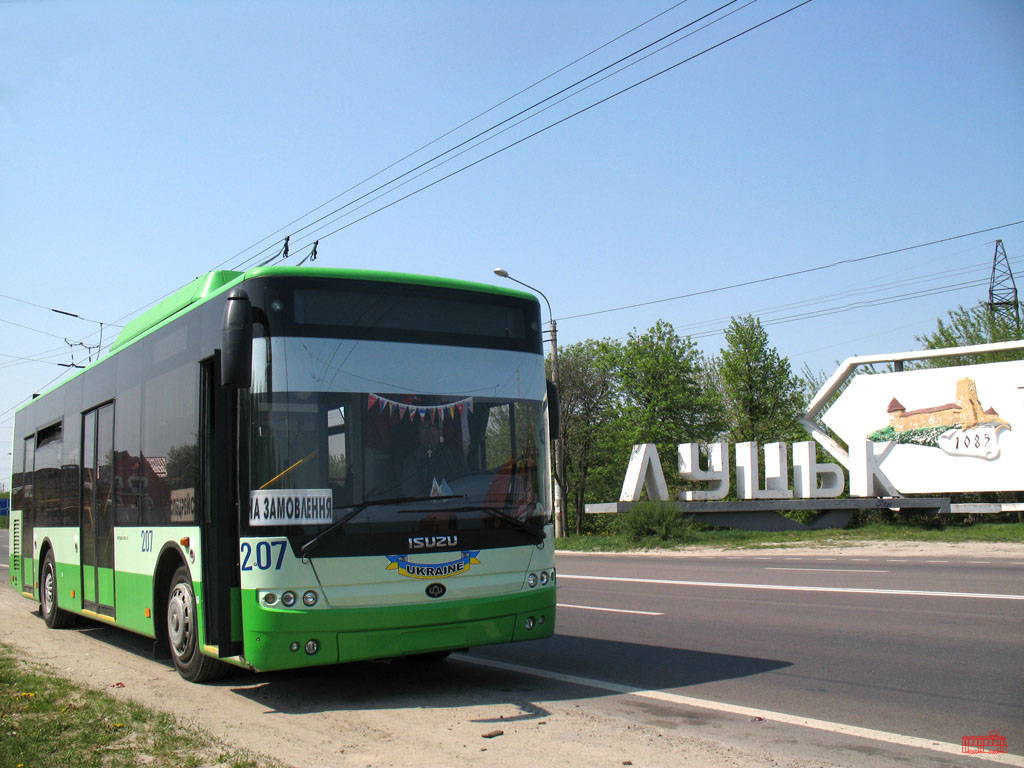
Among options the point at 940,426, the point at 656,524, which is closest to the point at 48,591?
the point at 656,524

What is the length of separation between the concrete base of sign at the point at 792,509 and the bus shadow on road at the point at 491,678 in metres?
26.0

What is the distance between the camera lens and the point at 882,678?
24.0 ft

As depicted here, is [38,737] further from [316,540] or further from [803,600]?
[803,600]

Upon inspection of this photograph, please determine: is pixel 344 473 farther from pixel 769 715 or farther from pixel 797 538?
pixel 797 538

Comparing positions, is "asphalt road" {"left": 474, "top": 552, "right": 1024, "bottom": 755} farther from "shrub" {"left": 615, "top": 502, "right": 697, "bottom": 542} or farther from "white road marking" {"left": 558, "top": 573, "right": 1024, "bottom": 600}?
"shrub" {"left": 615, "top": 502, "right": 697, "bottom": 542}

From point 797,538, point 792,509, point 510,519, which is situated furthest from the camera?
point 792,509

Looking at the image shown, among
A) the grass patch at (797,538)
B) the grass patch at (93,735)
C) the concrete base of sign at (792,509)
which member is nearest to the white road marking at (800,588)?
the grass patch at (93,735)

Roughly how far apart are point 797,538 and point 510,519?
2459 cm

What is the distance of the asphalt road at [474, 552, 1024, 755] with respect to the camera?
643 cm

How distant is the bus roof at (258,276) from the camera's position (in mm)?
6977

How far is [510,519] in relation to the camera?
287 inches

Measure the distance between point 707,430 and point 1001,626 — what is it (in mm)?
45778

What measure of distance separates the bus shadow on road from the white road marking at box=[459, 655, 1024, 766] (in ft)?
0.17

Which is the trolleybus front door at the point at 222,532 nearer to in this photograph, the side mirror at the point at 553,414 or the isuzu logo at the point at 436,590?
the isuzu logo at the point at 436,590
